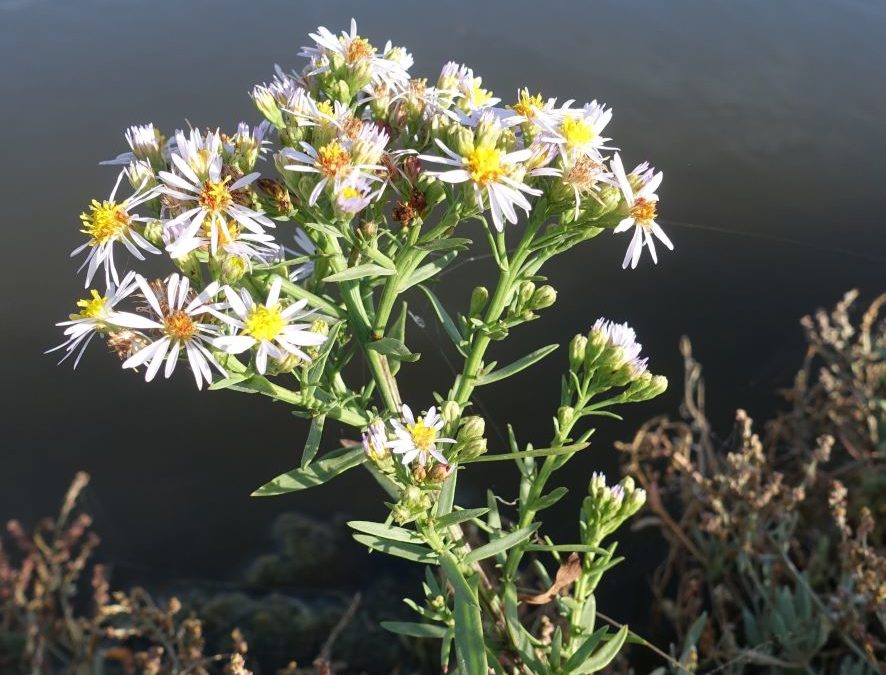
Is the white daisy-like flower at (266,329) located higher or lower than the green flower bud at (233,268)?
lower

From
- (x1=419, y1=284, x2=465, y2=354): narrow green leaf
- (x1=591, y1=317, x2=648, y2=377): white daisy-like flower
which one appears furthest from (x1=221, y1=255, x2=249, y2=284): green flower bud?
(x1=591, y1=317, x2=648, y2=377): white daisy-like flower

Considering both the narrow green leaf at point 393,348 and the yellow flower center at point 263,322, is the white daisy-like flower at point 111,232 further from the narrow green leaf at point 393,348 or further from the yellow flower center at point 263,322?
the narrow green leaf at point 393,348

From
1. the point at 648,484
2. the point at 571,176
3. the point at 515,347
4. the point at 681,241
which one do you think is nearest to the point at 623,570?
the point at 648,484

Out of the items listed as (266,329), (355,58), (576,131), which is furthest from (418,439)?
(355,58)

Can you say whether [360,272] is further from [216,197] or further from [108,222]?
[108,222]

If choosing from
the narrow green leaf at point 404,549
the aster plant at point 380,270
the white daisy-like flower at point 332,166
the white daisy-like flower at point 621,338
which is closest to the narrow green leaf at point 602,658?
the aster plant at point 380,270

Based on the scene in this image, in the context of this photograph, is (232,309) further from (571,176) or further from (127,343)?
(571,176)
